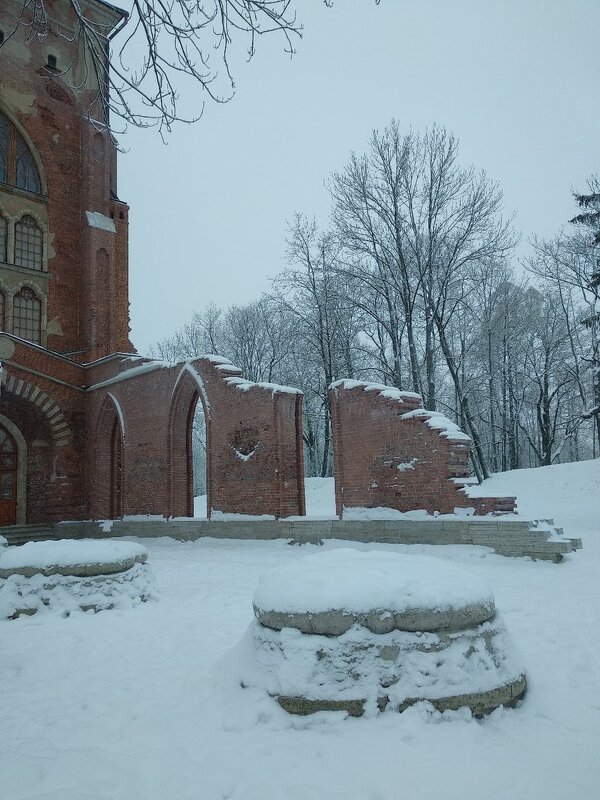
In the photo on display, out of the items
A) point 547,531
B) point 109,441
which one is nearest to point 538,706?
point 547,531

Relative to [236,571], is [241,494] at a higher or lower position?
higher

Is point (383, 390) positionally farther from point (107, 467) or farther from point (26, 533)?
point (26, 533)

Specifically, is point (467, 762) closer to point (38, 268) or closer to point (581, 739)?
point (581, 739)

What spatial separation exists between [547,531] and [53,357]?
583 inches

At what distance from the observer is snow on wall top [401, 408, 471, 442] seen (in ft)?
35.6

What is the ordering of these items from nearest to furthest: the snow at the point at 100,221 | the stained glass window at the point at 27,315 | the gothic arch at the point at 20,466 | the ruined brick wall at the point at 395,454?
the ruined brick wall at the point at 395,454 → the gothic arch at the point at 20,466 → the stained glass window at the point at 27,315 → the snow at the point at 100,221

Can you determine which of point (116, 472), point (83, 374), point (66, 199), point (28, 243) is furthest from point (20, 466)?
point (66, 199)

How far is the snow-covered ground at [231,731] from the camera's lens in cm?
289

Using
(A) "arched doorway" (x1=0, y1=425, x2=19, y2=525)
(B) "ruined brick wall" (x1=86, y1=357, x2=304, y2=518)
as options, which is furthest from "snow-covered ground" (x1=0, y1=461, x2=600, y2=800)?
(A) "arched doorway" (x1=0, y1=425, x2=19, y2=525)

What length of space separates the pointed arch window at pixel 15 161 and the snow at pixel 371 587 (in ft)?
68.1

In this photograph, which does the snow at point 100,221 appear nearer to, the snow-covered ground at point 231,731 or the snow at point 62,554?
the snow at point 62,554

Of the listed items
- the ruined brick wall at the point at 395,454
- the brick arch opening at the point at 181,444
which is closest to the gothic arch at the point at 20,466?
the brick arch opening at the point at 181,444

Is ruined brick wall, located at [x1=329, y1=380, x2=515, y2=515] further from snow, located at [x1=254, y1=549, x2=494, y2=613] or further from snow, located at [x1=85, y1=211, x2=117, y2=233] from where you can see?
snow, located at [x1=85, y1=211, x2=117, y2=233]

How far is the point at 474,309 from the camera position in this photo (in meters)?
25.3
